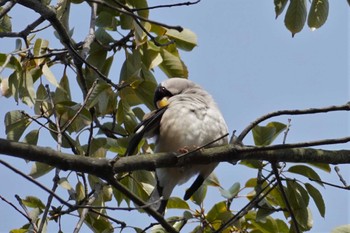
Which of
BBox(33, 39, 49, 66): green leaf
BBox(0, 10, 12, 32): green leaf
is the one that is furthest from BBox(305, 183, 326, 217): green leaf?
BBox(0, 10, 12, 32): green leaf

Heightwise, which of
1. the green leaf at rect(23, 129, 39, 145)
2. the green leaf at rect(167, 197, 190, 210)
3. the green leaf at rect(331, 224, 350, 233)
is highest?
the green leaf at rect(23, 129, 39, 145)

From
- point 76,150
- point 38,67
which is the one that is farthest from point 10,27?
point 76,150

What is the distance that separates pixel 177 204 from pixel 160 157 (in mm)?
1221

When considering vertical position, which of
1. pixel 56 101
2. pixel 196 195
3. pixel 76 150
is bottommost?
pixel 196 195

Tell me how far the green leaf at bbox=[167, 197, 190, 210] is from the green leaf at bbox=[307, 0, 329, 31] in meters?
1.33

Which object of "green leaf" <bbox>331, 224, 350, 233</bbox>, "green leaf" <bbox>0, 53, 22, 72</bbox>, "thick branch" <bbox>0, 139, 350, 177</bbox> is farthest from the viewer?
"green leaf" <bbox>0, 53, 22, 72</bbox>

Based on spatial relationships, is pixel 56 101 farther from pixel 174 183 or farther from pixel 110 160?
pixel 110 160

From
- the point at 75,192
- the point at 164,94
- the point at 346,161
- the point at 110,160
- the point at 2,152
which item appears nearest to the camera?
the point at 2,152

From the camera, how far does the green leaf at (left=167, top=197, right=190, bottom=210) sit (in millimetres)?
4109

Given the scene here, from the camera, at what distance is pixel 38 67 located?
3.89 metres

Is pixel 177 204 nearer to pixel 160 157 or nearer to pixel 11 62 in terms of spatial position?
pixel 160 157

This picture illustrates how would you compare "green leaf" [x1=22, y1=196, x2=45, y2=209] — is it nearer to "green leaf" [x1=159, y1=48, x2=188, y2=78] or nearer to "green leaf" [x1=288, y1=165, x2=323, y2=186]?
"green leaf" [x1=159, y1=48, x2=188, y2=78]

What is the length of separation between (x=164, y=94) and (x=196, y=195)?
114 centimetres

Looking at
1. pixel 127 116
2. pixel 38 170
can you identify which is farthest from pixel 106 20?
pixel 38 170
